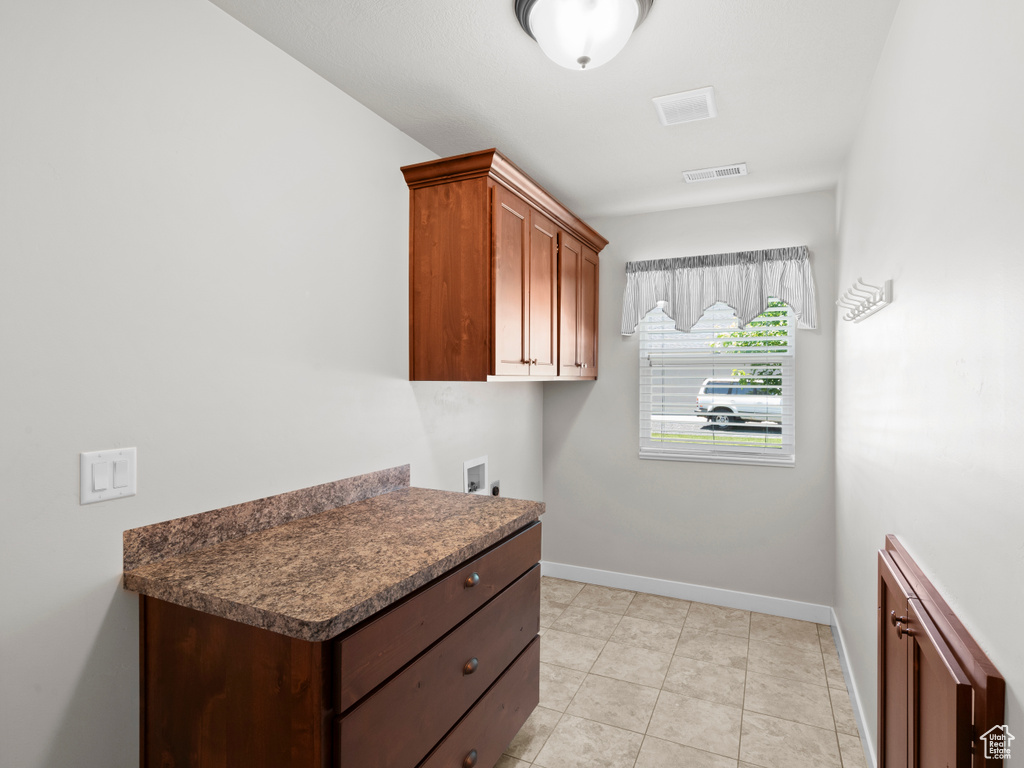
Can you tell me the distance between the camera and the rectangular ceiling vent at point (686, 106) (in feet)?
7.00

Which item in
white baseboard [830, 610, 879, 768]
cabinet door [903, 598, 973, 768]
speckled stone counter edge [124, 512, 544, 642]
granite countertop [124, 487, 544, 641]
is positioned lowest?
white baseboard [830, 610, 879, 768]

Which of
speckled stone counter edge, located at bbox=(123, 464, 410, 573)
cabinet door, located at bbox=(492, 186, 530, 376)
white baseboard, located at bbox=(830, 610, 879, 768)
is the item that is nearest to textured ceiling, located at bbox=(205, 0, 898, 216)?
cabinet door, located at bbox=(492, 186, 530, 376)

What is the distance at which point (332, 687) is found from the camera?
1180 millimetres

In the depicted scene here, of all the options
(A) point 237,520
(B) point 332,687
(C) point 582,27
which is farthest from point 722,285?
(B) point 332,687

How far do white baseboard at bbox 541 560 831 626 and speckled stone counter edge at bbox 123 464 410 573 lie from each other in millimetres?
1974

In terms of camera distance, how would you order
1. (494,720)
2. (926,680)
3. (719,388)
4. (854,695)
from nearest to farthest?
(926,680)
(494,720)
(854,695)
(719,388)

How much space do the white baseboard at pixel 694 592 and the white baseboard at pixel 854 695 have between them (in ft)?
0.40

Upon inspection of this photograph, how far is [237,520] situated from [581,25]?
5.82ft

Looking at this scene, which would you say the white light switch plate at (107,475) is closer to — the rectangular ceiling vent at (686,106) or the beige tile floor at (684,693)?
the beige tile floor at (684,693)

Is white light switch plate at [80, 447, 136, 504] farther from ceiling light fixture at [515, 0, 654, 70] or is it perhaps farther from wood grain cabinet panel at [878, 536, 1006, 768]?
wood grain cabinet panel at [878, 536, 1006, 768]

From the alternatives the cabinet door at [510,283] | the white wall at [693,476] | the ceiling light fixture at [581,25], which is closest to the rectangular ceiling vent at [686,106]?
the ceiling light fixture at [581,25]

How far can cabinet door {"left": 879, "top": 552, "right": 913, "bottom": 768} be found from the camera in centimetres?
144

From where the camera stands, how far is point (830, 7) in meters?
1.65

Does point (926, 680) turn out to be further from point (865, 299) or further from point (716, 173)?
point (716, 173)
